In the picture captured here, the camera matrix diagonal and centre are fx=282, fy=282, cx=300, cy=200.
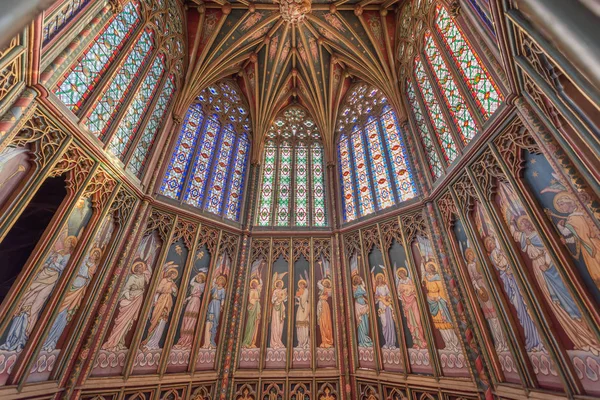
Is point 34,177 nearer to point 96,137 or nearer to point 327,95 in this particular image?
point 96,137

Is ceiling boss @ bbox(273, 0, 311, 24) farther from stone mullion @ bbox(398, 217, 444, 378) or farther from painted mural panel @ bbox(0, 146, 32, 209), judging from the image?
painted mural panel @ bbox(0, 146, 32, 209)

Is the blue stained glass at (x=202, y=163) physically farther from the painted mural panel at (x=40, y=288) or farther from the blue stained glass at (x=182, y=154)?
the painted mural panel at (x=40, y=288)

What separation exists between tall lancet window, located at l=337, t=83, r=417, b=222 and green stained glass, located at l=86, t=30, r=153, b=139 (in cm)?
751

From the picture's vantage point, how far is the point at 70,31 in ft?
17.1

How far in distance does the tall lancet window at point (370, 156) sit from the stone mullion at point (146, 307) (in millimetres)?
5885

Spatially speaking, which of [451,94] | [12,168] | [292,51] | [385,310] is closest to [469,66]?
[451,94]

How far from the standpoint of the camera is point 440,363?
255 inches

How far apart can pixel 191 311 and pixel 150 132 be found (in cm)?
532

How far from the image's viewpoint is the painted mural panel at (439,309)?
6262mm

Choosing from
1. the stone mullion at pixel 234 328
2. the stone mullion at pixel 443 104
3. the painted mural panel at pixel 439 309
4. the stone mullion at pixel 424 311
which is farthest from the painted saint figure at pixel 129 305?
the stone mullion at pixel 443 104

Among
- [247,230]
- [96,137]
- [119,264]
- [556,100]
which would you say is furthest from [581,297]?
[96,137]

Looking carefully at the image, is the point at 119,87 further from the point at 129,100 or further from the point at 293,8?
the point at 293,8

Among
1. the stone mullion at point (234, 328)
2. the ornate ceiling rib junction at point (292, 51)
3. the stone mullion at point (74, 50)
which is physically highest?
the ornate ceiling rib junction at point (292, 51)

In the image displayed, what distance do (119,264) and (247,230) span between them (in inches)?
155
